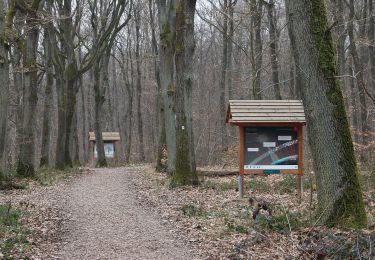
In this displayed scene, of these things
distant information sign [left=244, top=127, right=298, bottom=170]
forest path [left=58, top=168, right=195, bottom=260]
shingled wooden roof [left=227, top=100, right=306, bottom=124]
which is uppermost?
shingled wooden roof [left=227, top=100, right=306, bottom=124]

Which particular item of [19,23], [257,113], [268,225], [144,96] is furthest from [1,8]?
[144,96]

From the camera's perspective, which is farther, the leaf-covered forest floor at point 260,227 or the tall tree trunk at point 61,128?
the tall tree trunk at point 61,128

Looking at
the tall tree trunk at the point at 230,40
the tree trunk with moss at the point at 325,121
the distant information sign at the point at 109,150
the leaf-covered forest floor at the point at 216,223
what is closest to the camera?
the leaf-covered forest floor at the point at 216,223

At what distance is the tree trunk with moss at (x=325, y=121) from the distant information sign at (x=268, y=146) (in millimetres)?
4853

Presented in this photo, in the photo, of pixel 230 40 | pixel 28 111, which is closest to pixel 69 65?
pixel 28 111

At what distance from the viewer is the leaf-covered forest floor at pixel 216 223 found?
21.0ft

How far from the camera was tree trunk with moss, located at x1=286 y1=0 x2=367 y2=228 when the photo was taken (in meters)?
7.36

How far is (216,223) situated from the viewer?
9.12 metres

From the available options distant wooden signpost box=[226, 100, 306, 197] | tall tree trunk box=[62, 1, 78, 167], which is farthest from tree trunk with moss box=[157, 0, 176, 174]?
tall tree trunk box=[62, 1, 78, 167]

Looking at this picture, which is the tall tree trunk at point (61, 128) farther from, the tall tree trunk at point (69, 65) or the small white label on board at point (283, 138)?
the small white label on board at point (283, 138)

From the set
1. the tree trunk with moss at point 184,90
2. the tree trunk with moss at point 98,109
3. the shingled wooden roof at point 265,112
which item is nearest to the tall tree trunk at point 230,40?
the tree trunk with moss at point 98,109

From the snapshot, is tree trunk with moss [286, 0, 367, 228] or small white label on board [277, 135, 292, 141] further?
small white label on board [277, 135, 292, 141]

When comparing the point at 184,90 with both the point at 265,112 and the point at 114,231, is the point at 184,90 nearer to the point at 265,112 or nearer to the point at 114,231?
the point at 265,112

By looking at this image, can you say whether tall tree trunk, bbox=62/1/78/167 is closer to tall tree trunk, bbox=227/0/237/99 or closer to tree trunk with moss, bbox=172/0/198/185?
tall tree trunk, bbox=227/0/237/99
